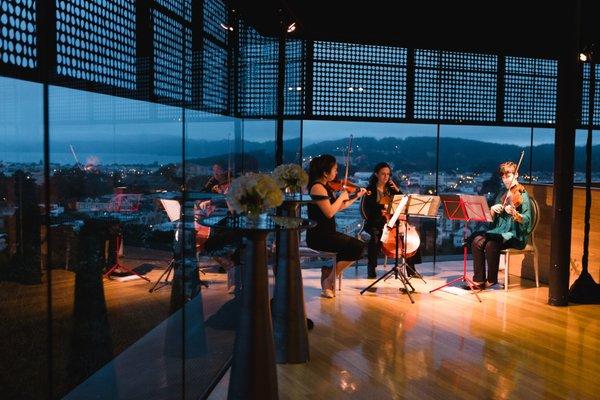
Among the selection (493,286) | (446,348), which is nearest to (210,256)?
(446,348)

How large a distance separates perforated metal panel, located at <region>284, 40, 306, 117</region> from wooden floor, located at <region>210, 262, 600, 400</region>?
1.99m

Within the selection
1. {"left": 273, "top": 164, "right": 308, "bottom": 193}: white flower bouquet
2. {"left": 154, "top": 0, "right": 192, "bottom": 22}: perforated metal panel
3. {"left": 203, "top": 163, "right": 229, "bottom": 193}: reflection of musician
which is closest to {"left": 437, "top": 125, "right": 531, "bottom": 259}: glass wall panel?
{"left": 273, "top": 164, "right": 308, "bottom": 193}: white flower bouquet

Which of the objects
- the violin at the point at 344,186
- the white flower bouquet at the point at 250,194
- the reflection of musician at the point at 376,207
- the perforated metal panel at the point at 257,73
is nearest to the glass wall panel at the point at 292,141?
the perforated metal panel at the point at 257,73

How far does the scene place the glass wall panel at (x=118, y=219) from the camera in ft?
7.09

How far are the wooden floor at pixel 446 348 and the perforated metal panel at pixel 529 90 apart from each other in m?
2.93

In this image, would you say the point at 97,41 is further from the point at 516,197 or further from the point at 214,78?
the point at 516,197

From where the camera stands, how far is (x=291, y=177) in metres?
4.75

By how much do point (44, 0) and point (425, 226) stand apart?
729cm

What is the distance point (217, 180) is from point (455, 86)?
5337 millimetres

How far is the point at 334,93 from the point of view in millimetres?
7855

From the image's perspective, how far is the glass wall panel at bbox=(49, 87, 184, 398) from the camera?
216 centimetres

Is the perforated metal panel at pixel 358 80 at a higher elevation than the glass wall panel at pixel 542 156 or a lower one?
higher

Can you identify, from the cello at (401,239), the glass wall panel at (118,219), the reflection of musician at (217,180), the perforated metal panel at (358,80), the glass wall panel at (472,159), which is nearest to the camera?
the glass wall panel at (118,219)

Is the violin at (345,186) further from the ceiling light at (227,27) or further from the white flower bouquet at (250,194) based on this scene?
the white flower bouquet at (250,194)
